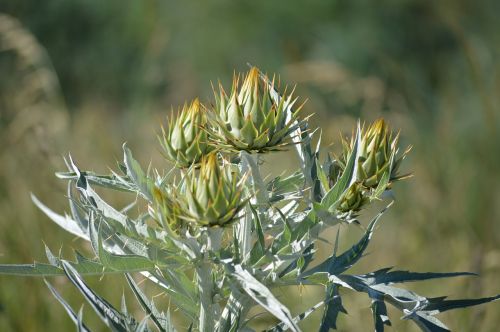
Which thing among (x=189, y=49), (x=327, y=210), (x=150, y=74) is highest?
(x=327, y=210)

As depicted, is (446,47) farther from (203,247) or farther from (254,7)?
(203,247)

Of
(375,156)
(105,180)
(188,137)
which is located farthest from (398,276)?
(105,180)

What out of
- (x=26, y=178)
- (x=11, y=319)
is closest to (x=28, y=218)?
(x=26, y=178)

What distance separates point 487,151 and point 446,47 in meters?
8.81

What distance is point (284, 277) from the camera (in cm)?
129

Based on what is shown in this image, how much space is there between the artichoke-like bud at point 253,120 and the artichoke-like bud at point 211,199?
0.11m

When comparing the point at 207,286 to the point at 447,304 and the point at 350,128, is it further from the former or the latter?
the point at 350,128

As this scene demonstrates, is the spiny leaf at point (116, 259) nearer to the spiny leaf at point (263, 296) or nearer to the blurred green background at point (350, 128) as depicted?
the spiny leaf at point (263, 296)

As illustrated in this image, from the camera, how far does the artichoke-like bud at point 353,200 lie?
4.28 feet

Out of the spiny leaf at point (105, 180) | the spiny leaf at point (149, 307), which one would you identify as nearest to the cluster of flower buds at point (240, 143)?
the spiny leaf at point (105, 180)

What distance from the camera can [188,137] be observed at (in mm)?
1322

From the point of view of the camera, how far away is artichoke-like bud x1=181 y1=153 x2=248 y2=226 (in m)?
1.14

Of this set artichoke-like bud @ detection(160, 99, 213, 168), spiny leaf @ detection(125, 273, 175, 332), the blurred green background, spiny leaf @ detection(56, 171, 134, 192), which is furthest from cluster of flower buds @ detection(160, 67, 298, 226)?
the blurred green background

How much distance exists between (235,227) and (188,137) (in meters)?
0.19
